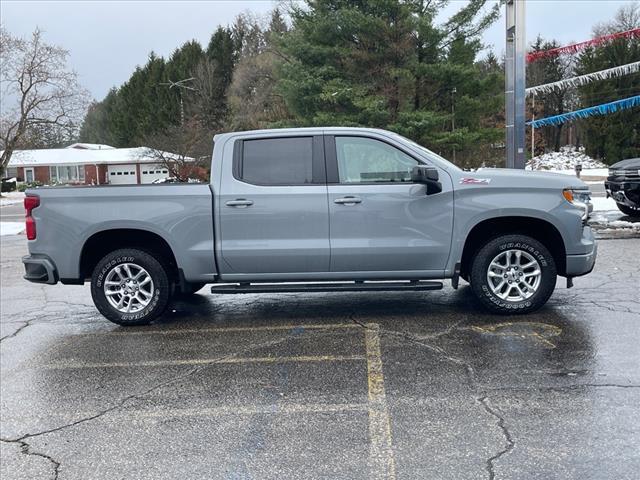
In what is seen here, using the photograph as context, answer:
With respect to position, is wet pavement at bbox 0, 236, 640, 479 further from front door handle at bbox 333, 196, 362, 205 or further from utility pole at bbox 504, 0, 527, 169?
utility pole at bbox 504, 0, 527, 169

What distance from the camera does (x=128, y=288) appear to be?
21.2 ft

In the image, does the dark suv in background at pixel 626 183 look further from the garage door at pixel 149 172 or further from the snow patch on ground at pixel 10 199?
the garage door at pixel 149 172

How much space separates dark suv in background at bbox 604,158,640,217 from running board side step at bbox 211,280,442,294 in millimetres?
8084

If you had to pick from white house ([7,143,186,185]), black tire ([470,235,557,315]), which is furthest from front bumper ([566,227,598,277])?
white house ([7,143,186,185])

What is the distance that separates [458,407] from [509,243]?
2529mm

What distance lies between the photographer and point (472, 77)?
25.3m

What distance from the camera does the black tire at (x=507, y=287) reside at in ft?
20.2

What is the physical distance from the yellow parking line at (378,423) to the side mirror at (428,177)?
1.62 meters

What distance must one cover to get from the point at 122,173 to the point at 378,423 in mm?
63772

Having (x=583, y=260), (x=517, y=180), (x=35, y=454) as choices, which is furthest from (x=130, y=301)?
(x=583, y=260)

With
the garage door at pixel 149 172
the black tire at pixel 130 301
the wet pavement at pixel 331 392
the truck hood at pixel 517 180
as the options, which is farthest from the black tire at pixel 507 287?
the garage door at pixel 149 172

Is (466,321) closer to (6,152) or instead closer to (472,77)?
(472,77)

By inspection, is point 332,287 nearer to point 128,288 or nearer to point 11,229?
point 128,288

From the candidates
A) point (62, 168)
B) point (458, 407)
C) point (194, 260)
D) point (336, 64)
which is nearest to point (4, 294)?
point (194, 260)
